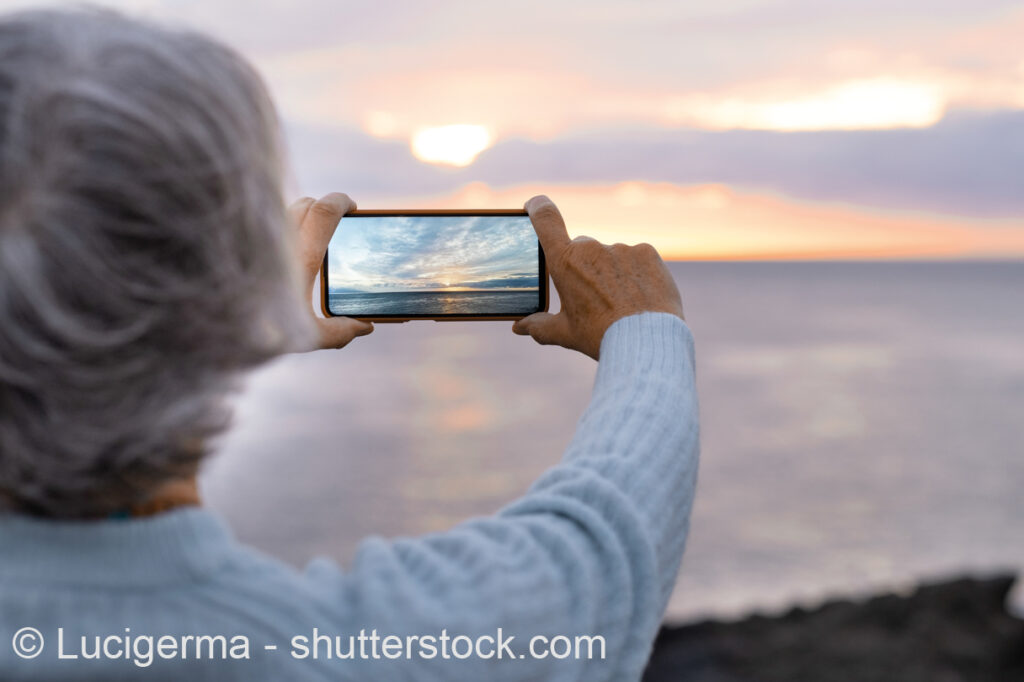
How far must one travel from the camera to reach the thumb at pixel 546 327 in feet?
6.40

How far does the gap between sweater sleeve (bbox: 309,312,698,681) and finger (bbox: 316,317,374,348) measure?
33.9 inches

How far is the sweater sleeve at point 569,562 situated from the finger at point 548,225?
71 cm

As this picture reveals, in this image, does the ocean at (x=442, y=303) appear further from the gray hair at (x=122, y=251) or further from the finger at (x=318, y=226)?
the gray hair at (x=122, y=251)

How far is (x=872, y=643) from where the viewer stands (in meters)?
15.8

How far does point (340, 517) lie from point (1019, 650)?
2365 cm

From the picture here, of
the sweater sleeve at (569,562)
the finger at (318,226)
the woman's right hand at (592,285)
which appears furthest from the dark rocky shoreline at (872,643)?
the sweater sleeve at (569,562)

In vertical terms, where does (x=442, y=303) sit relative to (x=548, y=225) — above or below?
A: below

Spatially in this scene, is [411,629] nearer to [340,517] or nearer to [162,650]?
[162,650]

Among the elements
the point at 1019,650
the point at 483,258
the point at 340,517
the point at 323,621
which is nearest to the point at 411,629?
the point at 323,621

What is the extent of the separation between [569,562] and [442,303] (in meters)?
1.21

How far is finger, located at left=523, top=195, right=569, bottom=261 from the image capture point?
6.73 ft

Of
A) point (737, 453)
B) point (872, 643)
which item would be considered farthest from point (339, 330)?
point (737, 453)

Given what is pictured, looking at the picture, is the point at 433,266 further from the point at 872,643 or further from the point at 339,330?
the point at 872,643

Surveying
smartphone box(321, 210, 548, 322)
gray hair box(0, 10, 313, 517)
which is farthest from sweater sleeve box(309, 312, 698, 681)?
smartphone box(321, 210, 548, 322)
